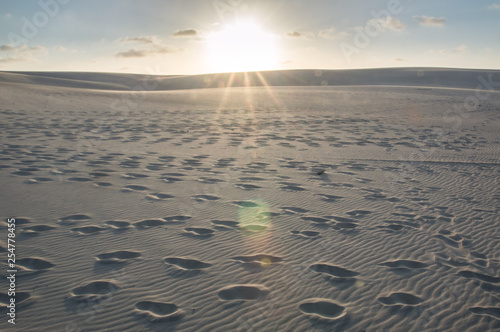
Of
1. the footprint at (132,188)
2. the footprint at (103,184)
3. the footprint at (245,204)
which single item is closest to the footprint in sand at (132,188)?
the footprint at (132,188)

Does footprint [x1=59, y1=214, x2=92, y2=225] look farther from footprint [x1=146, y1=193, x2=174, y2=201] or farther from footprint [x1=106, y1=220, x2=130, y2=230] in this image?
footprint [x1=146, y1=193, x2=174, y2=201]

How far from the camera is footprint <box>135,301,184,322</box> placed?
323 cm

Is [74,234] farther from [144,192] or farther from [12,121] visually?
[12,121]

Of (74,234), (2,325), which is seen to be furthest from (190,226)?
(2,325)

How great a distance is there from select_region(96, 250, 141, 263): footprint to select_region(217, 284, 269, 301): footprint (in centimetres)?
119

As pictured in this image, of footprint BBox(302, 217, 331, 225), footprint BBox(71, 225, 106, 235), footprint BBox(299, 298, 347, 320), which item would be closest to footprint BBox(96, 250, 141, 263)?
footprint BBox(71, 225, 106, 235)

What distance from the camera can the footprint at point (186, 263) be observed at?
410 centimetres

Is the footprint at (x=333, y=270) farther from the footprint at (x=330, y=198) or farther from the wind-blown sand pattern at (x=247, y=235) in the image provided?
the footprint at (x=330, y=198)

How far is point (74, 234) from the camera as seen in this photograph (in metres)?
4.71

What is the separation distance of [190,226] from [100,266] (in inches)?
58.1

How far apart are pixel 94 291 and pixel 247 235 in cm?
205

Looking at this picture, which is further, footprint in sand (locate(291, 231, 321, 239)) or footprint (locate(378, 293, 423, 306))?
footprint in sand (locate(291, 231, 321, 239))

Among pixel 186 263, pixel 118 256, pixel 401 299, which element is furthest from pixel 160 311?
pixel 401 299

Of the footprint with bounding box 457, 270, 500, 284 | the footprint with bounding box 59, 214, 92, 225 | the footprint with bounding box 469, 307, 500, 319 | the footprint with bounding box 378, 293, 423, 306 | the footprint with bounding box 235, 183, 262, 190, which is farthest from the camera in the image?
the footprint with bounding box 235, 183, 262, 190
